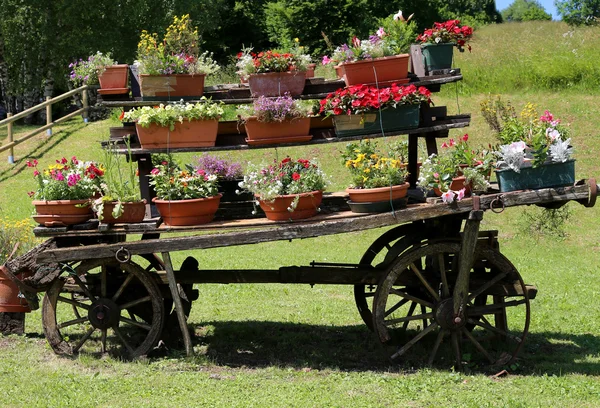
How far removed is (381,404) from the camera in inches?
260

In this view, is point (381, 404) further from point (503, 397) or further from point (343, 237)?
point (343, 237)

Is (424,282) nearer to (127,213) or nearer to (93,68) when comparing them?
(127,213)

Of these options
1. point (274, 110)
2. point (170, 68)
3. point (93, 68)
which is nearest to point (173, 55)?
point (170, 68)

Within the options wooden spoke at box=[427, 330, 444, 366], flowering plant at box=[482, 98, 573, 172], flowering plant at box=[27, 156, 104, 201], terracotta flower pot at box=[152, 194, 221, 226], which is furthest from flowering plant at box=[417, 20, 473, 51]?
flowering plant at box=[27, 156, 104, 201]

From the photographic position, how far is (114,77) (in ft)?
26.5

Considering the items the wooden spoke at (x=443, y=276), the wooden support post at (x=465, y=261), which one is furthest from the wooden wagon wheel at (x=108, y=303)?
the wooden support post at (x=465, y=261)

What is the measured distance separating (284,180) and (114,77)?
2.06 metres

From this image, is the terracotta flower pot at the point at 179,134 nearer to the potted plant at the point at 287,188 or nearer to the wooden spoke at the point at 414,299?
the potted plant at the point at 287,188

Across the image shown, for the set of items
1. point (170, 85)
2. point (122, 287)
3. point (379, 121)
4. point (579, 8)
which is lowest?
point (122, 287)

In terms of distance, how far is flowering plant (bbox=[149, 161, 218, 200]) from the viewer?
749 centimetres

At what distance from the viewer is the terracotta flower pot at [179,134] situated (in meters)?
7.67

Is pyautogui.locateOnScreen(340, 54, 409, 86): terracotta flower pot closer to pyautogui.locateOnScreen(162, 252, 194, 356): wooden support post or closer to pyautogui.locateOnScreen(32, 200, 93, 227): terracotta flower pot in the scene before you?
pyautogui.locateOnScreen(162, 252, 194, 356): wooden support post

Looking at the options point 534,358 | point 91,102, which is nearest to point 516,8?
point 91,102

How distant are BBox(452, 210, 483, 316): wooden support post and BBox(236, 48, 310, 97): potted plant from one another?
213 cm
